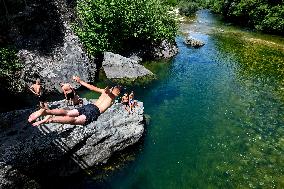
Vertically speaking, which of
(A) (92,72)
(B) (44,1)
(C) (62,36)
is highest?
(B) (44,1)

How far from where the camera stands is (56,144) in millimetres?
19484

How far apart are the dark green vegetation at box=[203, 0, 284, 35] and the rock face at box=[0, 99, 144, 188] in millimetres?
38648

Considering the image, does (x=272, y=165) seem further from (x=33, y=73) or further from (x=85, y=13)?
(x=85, y=13)

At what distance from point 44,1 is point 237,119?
19917 mm

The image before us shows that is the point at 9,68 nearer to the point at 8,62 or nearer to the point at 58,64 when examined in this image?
the point at 8,62

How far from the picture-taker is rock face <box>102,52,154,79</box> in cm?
3366

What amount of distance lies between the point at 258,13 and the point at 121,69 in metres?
32.5

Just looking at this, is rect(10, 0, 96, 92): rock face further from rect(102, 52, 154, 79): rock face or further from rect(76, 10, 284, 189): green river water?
rect(76, 10, 284, 189): green river water

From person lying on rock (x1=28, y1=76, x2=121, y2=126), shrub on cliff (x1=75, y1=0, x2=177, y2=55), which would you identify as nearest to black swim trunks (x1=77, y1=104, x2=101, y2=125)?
person lying on rock (x1=28, y1=76, x2=121, y2=126)

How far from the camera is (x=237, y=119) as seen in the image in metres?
27.3

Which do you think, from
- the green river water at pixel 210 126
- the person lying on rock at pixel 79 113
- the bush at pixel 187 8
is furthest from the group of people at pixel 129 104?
the bush at pixel 187 8

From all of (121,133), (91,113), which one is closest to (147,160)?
(121,133)

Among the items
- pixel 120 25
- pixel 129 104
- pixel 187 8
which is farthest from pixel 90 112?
pixel 187 8

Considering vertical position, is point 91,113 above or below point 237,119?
above
